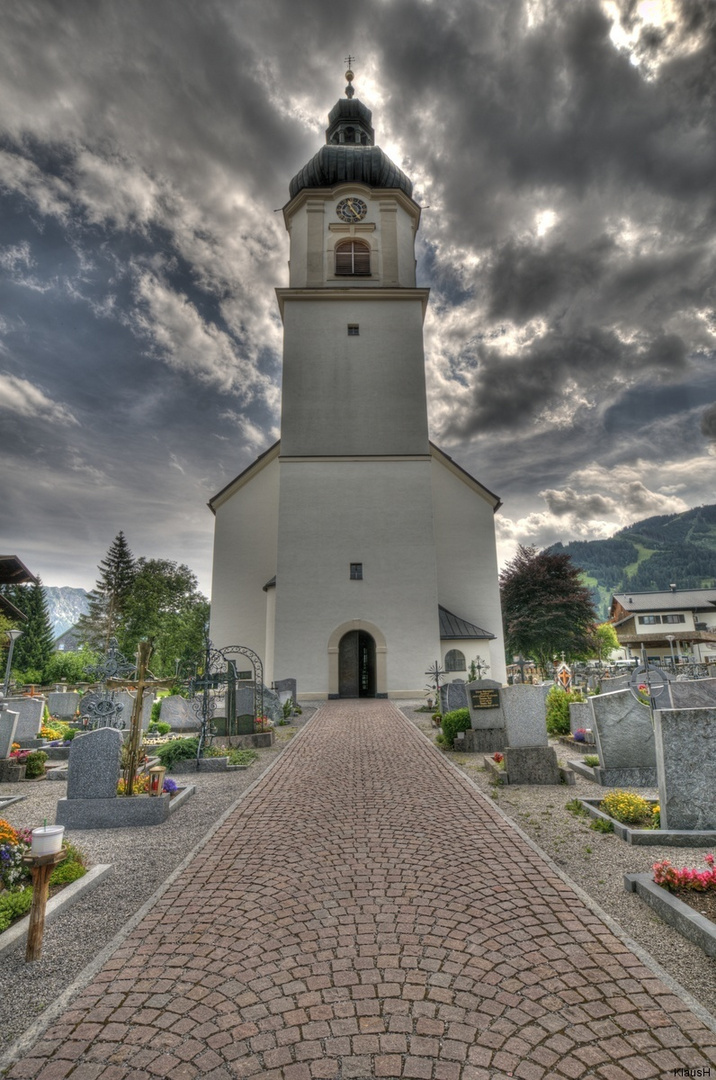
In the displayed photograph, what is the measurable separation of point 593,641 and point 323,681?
76.2 ft

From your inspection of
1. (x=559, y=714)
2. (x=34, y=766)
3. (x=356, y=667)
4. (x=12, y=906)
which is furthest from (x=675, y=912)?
(x=356, y=667)

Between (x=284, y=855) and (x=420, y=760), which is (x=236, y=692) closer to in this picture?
(x=420, y=760)

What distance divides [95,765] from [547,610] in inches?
1238

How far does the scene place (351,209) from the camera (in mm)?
25625

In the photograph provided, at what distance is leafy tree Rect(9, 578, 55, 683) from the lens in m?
45.9

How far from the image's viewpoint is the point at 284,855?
16.5 feet

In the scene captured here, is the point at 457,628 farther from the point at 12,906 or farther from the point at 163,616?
the point at 163,616

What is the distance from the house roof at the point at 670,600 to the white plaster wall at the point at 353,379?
5168 cm

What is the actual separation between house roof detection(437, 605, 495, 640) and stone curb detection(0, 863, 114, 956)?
59.1 feet

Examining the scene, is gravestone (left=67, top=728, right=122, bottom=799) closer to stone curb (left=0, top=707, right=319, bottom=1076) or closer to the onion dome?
stone curb (left=0, top=707, right=319, bottom=1076)

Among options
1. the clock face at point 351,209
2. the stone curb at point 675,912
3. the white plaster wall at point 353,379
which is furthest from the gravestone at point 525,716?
the clock face at point 351,209

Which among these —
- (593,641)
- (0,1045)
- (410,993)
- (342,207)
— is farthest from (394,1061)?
(593,641)

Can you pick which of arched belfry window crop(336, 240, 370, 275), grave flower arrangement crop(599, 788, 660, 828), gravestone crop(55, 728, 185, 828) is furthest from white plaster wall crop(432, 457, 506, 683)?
gravestone crop(55, 728, 185, 828)

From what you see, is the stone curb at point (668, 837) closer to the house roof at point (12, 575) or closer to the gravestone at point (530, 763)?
the gravestone at point (530, 763)
